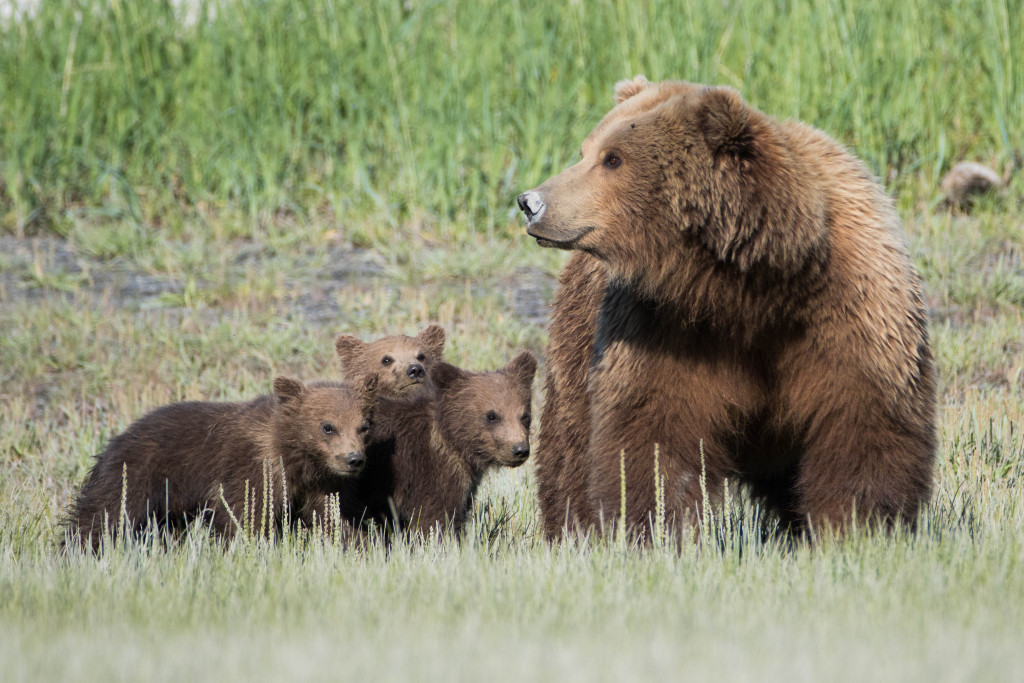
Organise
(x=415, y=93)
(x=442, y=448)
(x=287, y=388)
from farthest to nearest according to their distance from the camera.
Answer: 1. (x=415, y=93)
2. (x=442, y=448)
3. (x=287, y=388)

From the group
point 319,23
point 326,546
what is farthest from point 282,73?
point 326,546

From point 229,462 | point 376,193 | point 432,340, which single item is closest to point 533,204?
point 229,462

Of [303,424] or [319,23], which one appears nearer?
[303,424]

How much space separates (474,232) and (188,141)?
8.93ft

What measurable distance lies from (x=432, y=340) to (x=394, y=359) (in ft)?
1.01

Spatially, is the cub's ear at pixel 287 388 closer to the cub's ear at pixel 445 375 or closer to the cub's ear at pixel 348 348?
the cub's ear at pixel 445 375

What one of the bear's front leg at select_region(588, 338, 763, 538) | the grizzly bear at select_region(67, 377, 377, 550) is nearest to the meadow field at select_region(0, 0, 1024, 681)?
the bear's front leg at select_region(588, 338, 763, 538)

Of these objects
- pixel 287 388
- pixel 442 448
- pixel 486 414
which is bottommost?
pixel 442 448

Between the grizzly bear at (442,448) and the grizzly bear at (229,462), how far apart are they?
274 mm

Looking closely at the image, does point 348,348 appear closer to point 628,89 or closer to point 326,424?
point 326,424

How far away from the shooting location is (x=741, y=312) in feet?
14.6

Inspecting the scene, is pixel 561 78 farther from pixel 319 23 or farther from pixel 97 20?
pixel 97 20

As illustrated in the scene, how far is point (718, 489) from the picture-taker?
4.69 m

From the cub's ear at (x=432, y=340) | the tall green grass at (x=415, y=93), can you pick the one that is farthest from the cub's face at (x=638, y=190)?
the tall green grass at (x=415, y=93)
